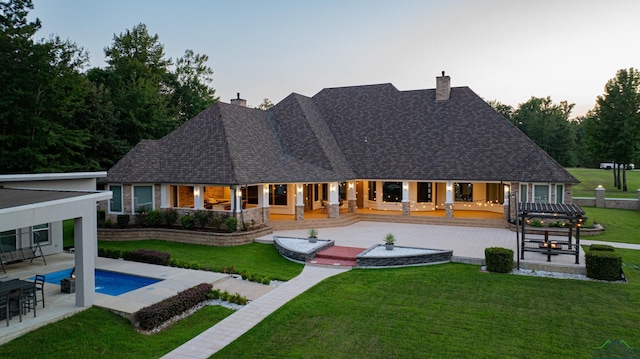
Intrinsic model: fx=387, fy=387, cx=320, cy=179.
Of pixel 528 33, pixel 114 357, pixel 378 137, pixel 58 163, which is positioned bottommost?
pixel 114 357

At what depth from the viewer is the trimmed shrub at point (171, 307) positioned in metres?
9.24

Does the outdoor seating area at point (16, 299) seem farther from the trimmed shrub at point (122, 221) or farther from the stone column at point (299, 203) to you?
the stone column at point (299, 203)

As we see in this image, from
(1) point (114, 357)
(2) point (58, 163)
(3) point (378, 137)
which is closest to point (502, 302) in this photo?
(1) point (114, 357)

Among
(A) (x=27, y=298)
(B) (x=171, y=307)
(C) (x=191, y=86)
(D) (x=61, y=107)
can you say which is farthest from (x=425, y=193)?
(C) (x=191, y=86)

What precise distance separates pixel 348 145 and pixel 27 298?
2120 cm

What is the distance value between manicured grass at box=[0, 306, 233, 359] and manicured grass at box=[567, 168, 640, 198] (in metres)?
39.4

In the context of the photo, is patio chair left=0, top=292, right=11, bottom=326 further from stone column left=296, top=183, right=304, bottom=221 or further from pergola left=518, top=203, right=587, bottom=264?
pergola left=518, top=203, right=587, bottom=264

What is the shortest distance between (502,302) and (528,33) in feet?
68.0

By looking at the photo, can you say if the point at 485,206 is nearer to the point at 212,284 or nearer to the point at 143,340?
the point at 212,284

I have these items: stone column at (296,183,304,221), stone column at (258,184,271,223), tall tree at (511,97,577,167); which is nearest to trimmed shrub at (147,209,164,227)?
stone column at (258,184,271,223)

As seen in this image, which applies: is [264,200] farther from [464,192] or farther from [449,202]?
[464,192]

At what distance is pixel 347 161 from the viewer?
26750mm

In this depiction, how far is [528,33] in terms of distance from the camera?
24.6 meters

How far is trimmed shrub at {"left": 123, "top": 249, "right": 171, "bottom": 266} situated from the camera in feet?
48.9
